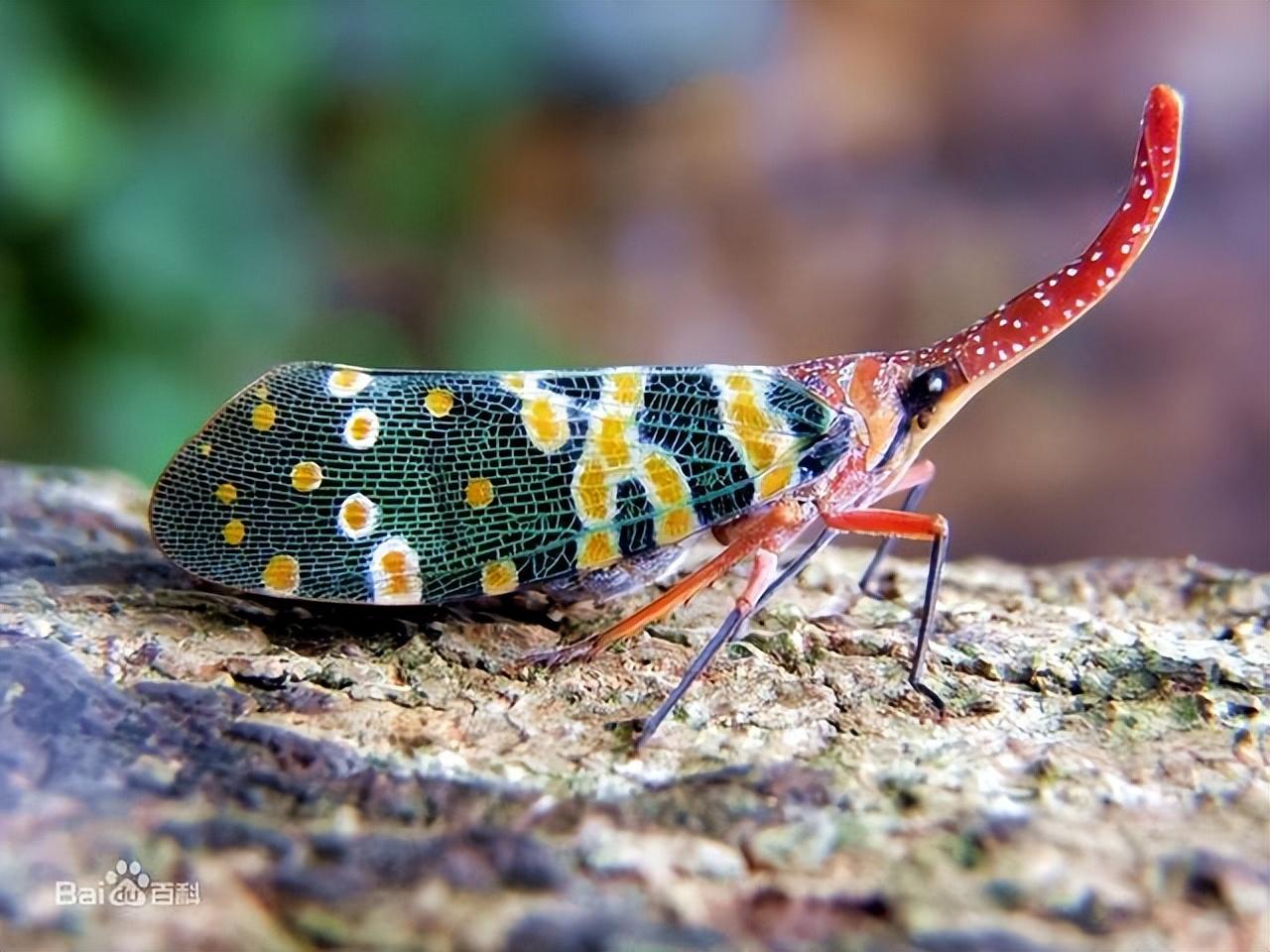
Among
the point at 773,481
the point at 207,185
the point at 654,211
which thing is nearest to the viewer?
the point at 773,481

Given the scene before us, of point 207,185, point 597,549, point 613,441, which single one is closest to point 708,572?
point 597,549

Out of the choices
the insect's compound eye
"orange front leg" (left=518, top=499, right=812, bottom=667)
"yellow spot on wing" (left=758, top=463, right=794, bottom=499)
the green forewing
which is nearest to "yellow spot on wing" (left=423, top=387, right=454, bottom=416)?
the green forewing

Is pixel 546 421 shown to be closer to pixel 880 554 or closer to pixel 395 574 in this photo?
pixel 395 574

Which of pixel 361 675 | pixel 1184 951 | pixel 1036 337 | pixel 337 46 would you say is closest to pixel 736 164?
pixel 337 46

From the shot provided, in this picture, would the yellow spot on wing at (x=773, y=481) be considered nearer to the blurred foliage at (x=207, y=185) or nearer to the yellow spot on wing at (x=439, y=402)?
the yellow spot on wing at (x=439, y=402)

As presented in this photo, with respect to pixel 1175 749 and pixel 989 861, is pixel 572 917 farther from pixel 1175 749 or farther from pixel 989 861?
pixel 1175 749

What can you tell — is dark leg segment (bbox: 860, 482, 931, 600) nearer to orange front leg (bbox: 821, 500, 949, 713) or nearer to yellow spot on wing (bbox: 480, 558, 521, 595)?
orange front leg (bbox: 821, 500, 949, 713)
